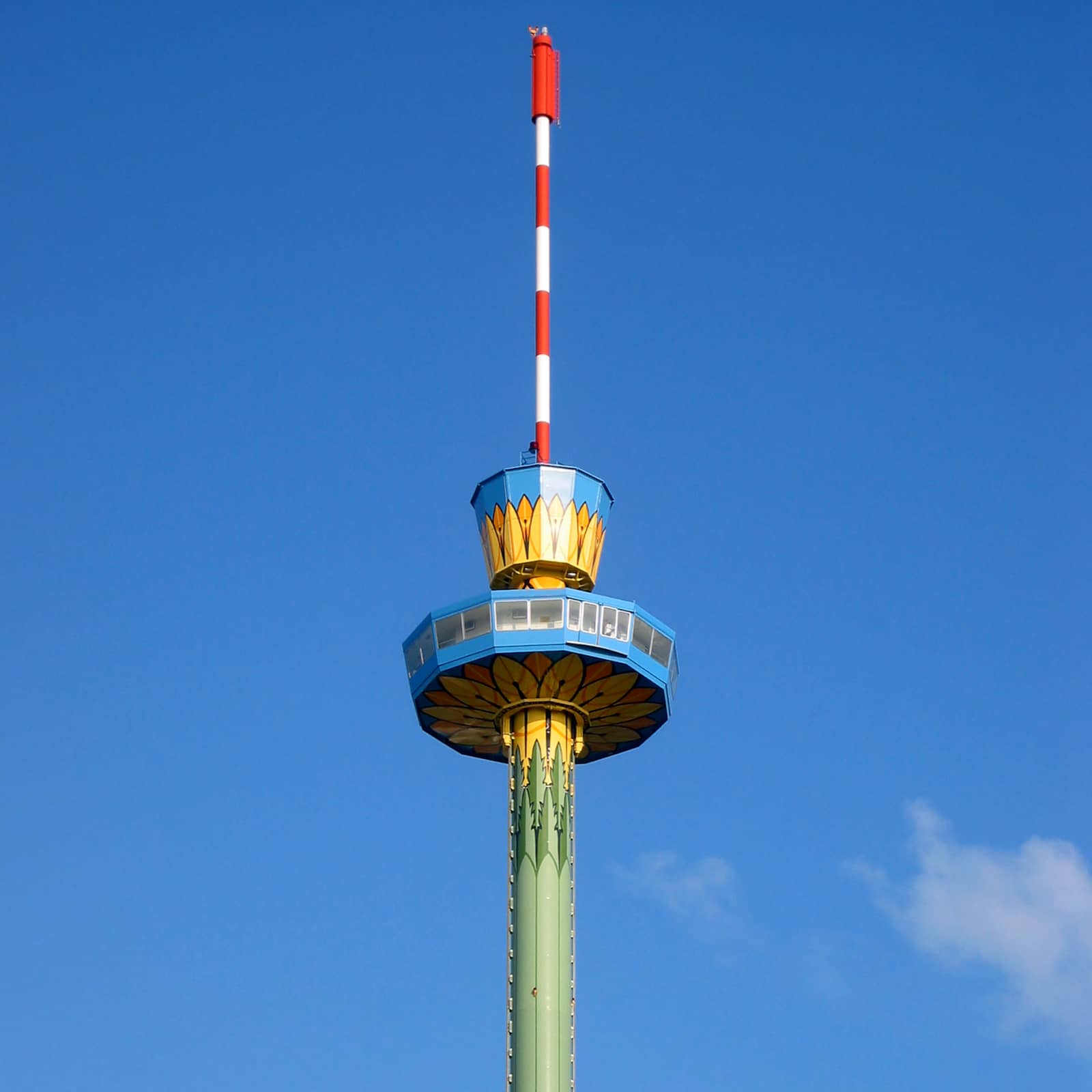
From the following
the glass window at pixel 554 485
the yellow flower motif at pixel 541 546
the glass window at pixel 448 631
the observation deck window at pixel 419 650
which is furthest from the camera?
the glass window at pixel 554 485

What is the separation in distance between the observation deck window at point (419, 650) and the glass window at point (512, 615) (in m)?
3.02

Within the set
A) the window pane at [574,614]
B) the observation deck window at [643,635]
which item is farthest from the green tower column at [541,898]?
the window pane at [574,614]

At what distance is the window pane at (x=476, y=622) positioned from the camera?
304 ft

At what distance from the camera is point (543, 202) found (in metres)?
103

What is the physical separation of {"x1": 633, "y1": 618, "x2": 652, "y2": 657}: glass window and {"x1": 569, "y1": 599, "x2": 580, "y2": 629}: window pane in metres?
2.31

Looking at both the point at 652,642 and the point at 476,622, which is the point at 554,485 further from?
the point at 652,642

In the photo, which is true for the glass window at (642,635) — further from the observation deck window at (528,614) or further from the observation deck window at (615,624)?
the observation deck window at (528,614)

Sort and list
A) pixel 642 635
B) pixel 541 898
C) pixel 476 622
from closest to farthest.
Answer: pixel 541 898 → pixel 476 622 → pixel 642 635

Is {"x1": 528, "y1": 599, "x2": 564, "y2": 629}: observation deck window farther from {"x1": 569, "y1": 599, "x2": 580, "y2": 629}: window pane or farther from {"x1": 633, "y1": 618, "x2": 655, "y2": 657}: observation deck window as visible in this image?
{"x1": 633, "y1": 618, "x2": 655, "y2": 657}: observation deck window

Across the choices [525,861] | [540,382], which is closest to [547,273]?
[540,382]

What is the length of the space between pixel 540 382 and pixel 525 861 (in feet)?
64.0

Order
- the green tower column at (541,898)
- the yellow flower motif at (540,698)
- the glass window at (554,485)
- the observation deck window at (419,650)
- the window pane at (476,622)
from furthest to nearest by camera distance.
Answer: the glass window at (554,485) < the observation deck window at (419,650) < the yellow flower motif at (540,698) < the window pane at (476,622) < the green tower column at (541,898)

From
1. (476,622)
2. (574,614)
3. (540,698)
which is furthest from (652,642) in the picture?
(476,622)

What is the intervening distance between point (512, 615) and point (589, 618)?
2.83m
